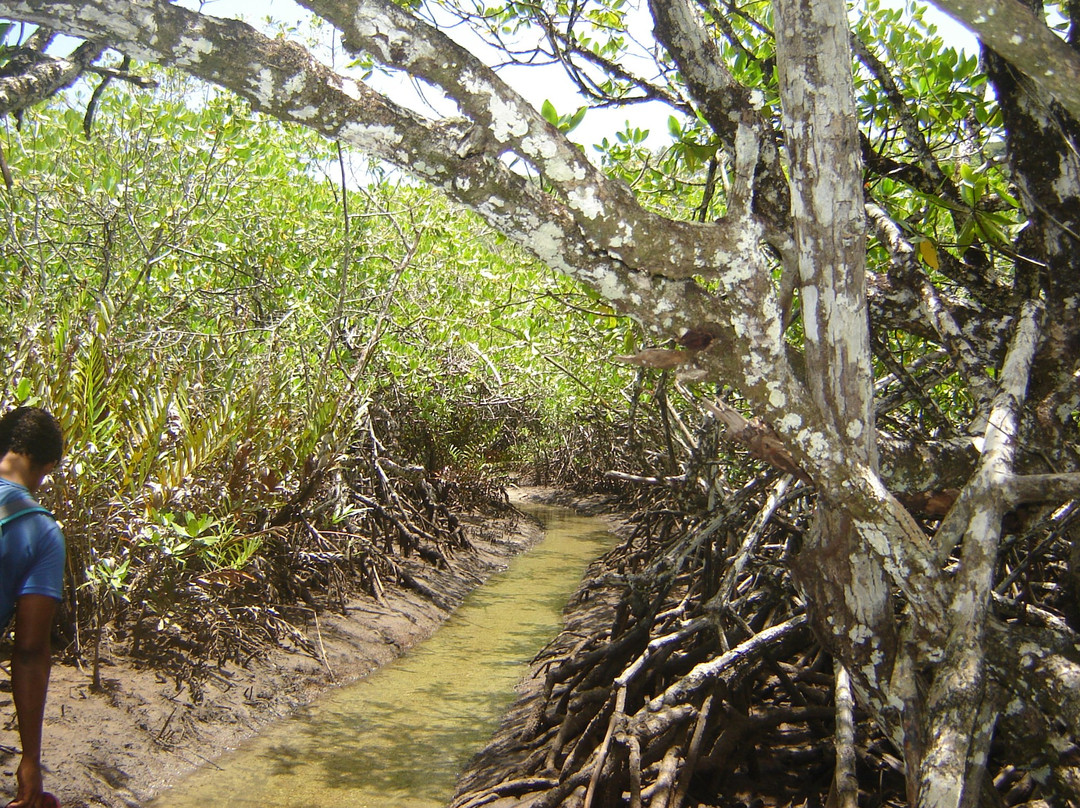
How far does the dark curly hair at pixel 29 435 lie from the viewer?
8.14 ft

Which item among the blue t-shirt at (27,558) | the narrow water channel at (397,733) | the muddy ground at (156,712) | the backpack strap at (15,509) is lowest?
the narrow water channel at (397,733)

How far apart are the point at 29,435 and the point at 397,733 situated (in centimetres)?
344

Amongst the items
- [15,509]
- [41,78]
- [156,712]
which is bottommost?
[156,712]

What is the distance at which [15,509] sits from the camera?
2316 millimetres

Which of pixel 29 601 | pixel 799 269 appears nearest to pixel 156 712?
pixel 29 601

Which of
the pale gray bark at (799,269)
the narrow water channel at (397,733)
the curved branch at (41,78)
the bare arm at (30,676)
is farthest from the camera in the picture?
the narrow water channel at (397,733)

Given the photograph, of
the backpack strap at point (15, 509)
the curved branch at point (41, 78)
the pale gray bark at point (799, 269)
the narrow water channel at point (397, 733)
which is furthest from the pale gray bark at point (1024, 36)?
the narrow water channel at point (397, 733)

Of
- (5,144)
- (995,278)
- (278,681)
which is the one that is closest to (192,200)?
(5,144)

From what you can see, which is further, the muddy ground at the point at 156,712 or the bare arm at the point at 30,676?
the muddy ground at the point at 156,712

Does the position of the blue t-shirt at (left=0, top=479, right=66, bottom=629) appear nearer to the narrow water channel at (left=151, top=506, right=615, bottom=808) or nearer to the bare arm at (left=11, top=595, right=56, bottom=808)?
the bare arm at (left=11, top=595, right=56, bottom=808)

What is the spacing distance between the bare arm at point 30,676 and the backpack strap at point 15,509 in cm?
21

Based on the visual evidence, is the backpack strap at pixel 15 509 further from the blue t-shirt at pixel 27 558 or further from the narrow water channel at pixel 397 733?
the narrow water channel at pixel 397 733

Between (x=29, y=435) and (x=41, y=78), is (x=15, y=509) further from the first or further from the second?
(x=41, y=78)

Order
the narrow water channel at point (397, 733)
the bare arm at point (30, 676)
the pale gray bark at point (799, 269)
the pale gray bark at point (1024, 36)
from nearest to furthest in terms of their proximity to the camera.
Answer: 1. the pale gray bark at point (1024, 36)
2. the pale gray bark at point (799, 269)
3. the bare arm at point (30, 676)
4. the narrow water channel at point (397, 733)
